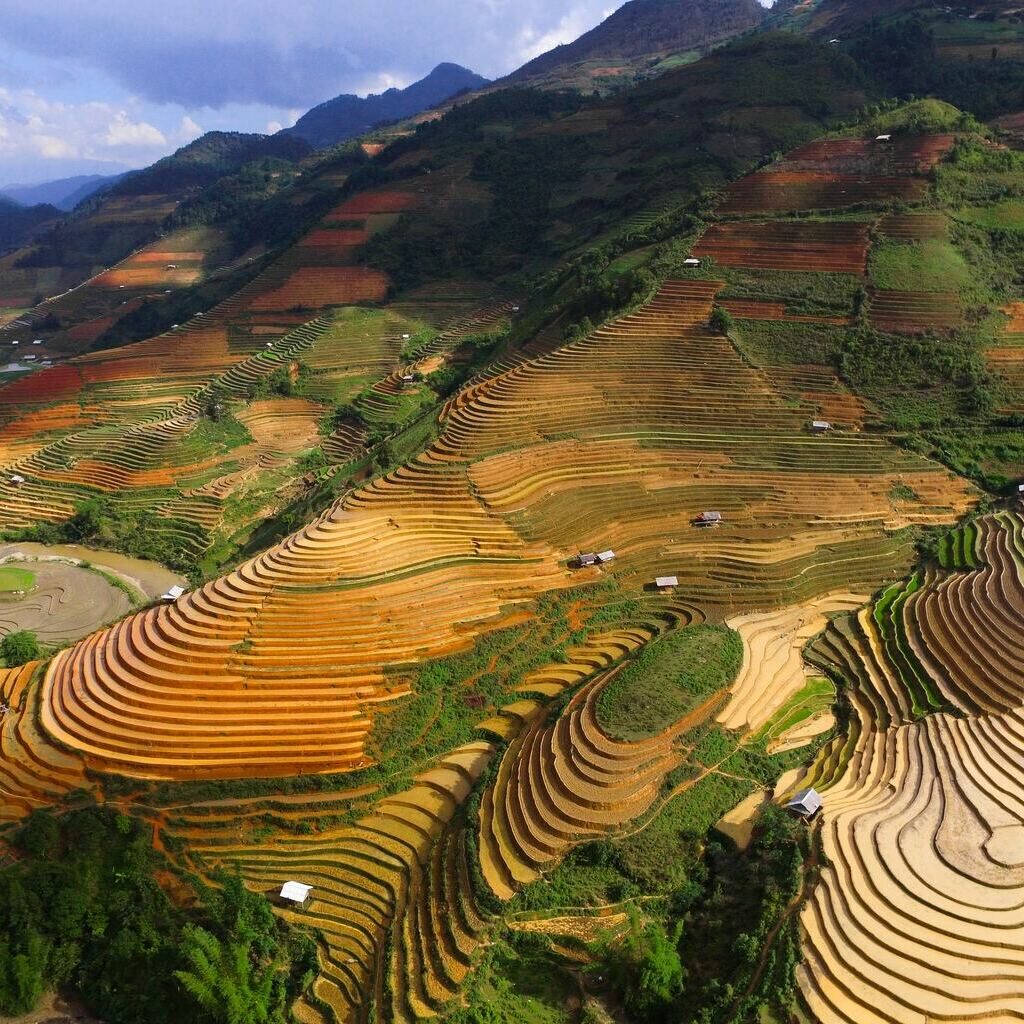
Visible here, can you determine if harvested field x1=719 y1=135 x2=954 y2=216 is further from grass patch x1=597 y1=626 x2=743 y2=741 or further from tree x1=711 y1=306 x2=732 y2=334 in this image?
grass patch x1=597 y1=626 x2=743 y2=741

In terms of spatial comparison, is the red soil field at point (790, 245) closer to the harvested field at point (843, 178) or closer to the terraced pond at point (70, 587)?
the harvested field at point (843, 178)

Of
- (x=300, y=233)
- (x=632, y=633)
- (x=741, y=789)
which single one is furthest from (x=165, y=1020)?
(x=300, y=233)

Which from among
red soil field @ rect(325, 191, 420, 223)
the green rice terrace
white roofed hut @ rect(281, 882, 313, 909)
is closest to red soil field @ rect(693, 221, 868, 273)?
the green rice terrace

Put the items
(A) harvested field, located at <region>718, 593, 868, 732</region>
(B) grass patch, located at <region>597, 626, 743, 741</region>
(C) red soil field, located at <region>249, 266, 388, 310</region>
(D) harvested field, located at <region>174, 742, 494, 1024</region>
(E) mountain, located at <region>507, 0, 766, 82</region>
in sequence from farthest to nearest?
1. (E) mountain, located at <region>507, 0, 766, 82</region>
2. (C) red soil field, located at <region>249, 266, 388, 310</region>
3. (A) harvested field, located at <region>718, 593, 868, 732</region>
4. (B) grass patch, located at <region>597, 626, 743, 741</region>
5. (D) harvested field, located at <region>174, 742, 494, 1024</region>

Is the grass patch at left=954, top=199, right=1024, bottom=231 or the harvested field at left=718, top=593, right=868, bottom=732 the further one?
the grass patch at left=954, top=199, right=1024, bottom=231

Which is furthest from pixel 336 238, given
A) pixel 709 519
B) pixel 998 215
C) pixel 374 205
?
pixel 709 519

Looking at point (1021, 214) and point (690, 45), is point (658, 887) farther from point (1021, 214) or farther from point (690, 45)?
point (690, 45)
